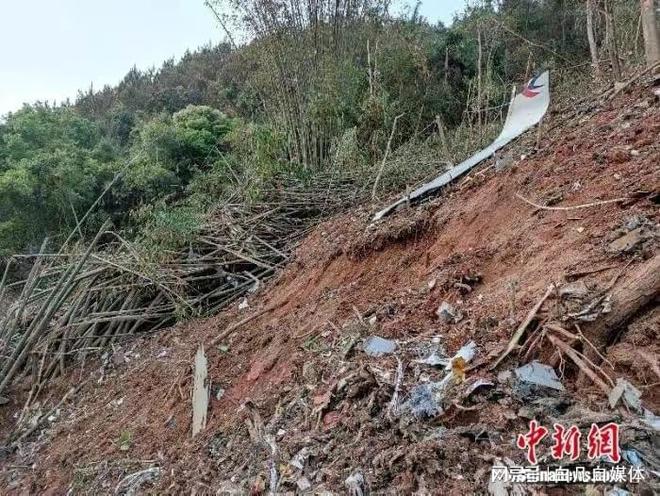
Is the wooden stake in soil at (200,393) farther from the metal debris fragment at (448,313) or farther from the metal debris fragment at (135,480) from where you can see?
the metal debris fragment at (448,313)

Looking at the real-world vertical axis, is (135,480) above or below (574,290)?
below

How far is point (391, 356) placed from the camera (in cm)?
209

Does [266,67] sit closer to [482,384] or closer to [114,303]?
→ [114,303]

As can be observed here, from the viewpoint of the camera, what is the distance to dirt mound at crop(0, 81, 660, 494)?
160cm

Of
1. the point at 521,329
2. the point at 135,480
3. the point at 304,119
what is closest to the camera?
the point at 521,329

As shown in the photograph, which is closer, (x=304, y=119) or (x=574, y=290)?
(x=574, y=290)

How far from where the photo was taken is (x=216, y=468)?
2.11 m

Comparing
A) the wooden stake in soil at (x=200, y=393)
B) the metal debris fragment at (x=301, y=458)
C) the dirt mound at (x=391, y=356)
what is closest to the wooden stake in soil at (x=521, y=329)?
the dirt mound at (x=391, y=356)

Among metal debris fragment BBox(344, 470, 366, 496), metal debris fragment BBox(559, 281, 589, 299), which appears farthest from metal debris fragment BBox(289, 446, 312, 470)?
metal debris fragment BBox(559, 281, 589, 299)

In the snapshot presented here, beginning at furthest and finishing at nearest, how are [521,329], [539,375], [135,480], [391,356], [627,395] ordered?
[135,480], [391,356], [521,329], [539,375], [627,395]

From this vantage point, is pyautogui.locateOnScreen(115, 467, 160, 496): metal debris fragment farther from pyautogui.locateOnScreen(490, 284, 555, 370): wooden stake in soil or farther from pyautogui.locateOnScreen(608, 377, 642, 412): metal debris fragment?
pyautogui.locateOnScreen(608, 377, 642, 412): metal debris fragment

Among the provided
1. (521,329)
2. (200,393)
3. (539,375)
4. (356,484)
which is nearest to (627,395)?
(539,375)

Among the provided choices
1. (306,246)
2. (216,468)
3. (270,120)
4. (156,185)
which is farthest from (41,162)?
(216,468)

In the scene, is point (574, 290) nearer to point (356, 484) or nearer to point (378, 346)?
point (378, 346)
